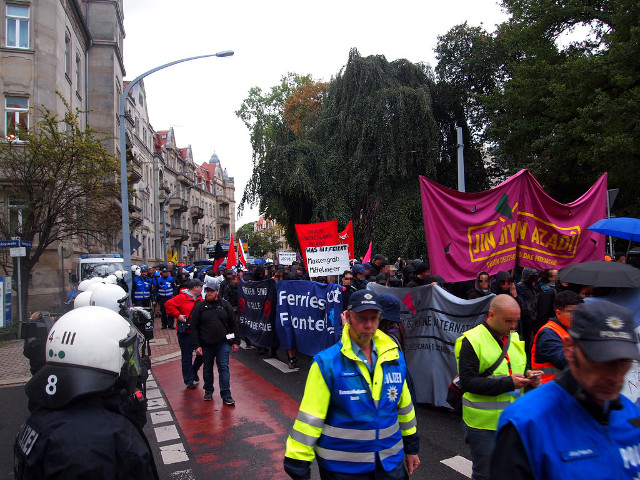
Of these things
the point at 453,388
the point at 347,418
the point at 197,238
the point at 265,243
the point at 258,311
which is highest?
the point at 197,238

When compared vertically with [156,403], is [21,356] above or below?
below

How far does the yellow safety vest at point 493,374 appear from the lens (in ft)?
11.6

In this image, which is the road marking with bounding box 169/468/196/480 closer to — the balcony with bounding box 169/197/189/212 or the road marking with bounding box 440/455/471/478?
the road marking with bounding box 440/455/471/478

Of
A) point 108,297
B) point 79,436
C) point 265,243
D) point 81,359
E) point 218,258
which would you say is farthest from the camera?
point 265,243

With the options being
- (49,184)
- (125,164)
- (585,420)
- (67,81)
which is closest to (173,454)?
(585,420)

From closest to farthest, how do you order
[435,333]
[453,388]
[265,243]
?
[453,388] < [435,333] < [265,243]

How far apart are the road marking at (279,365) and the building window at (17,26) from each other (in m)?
19.6

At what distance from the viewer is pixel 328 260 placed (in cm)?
998

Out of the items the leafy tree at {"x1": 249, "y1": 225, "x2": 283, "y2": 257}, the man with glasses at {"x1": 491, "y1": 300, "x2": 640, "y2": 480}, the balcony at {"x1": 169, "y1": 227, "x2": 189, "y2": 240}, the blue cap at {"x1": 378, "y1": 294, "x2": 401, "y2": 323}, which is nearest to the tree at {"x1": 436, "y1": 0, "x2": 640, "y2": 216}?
the blue cap at {"x1": 378, "y1": 294, "x2": 401, "y2": 323}

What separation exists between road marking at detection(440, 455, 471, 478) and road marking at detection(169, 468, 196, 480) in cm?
241

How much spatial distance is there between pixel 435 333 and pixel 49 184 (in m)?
14.7

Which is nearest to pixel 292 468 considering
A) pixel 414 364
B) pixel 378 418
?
pixel 378 418

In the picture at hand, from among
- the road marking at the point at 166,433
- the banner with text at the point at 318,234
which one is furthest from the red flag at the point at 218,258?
the road marking at the point at 166,433

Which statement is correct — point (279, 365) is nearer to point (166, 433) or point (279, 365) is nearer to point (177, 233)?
point (166, 433)
